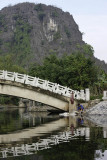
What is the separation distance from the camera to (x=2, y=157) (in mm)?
9836

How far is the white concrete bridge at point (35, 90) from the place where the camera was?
28.8 meters

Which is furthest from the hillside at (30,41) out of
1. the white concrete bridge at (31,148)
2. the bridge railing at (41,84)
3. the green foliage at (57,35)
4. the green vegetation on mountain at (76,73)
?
the white concrete bridge at (31,148)

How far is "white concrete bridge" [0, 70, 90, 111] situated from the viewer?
28778 mm

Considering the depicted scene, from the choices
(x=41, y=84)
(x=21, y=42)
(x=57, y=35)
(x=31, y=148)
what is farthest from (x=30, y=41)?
(x=31, y=148)

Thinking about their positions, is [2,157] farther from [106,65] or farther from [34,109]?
[106,65]

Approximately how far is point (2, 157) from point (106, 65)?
14684cm

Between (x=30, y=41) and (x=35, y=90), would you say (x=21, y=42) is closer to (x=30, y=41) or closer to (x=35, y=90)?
(x=30, y=41)

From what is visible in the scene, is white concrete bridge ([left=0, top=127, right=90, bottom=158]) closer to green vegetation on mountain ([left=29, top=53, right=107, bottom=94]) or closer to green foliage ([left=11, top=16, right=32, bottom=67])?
green vegetation on mountain ([left=29, top=53, right=107, bottom=94])

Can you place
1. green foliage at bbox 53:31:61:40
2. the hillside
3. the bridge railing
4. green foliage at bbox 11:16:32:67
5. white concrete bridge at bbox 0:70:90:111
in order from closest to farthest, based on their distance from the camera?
the bridge railing → white concrete bridge at bbox 0:70:90:111 → green foliage at bbox 11:16:32:67 → the hillside → green foliage at bbox 53:31:61:40

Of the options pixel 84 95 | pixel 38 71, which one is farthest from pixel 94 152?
pixel 38 71

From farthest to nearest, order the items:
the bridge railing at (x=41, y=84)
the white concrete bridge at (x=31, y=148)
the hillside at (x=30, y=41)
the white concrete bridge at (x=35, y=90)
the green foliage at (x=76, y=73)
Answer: the hillside at (x=30, y=41) → the green foliage at (x=76, y=73) → the white concrete bridge at (x=35, y=90) → the bridge railing at (x=41, y=84) → the white concrete bridge at (x=31, y=148)

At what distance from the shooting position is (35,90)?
97.2 ft

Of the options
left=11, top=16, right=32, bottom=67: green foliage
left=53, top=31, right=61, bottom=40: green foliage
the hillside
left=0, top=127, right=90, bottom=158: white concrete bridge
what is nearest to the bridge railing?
left=0, top=127, right=90, bottom=158: white concrete bridge

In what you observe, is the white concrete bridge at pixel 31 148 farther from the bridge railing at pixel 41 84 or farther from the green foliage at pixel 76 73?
the green foliage at pixel 76 73
